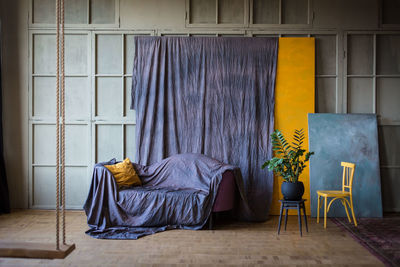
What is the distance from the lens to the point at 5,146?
532 cm

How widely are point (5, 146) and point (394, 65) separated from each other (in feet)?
20.9

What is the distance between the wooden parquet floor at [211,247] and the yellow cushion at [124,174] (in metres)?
0.77

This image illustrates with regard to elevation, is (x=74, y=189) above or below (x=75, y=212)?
above

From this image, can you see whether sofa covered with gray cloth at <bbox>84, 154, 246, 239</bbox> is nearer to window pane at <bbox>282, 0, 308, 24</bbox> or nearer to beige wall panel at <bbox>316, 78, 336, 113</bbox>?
beige wall panel at <bbox>316, 78, 336, 113</bbox>

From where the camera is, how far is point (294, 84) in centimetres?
516

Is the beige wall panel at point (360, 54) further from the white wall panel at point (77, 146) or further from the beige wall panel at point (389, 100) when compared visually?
the white wall panel at point (77, 146)

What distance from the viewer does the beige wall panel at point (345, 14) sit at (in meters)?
5.22

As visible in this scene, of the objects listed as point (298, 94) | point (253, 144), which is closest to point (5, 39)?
point (253, 144)

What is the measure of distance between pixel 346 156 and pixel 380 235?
4.46ft

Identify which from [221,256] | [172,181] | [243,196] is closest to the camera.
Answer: [221,256]

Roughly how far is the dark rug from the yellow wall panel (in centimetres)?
135

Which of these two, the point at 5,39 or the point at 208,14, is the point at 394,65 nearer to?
the point at 208,14

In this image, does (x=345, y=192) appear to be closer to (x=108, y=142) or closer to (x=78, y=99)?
(x=108, y=142)

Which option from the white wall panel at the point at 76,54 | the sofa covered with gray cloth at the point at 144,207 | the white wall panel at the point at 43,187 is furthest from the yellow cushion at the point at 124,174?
the white wall panel at the point at 76,54
